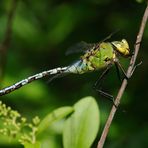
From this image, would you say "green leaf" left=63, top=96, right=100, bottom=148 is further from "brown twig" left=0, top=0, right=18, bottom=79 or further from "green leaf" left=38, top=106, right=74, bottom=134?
"brown twig" left=0, top=0, right=18, bottom=79

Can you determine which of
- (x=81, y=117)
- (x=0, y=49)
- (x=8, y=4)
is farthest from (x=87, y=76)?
(x=81, y=117)

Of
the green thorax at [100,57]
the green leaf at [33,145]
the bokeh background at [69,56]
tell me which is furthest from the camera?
the bokeh background at [69,56]

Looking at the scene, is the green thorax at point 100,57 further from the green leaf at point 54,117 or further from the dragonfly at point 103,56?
the green leaf at point 54,117

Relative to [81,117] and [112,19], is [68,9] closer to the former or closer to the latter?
[112,19]

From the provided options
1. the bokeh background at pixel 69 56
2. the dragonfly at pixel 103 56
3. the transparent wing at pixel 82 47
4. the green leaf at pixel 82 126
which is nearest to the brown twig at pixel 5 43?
the bokeh background at pixel 69 56

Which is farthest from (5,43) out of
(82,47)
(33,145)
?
(33,145)
